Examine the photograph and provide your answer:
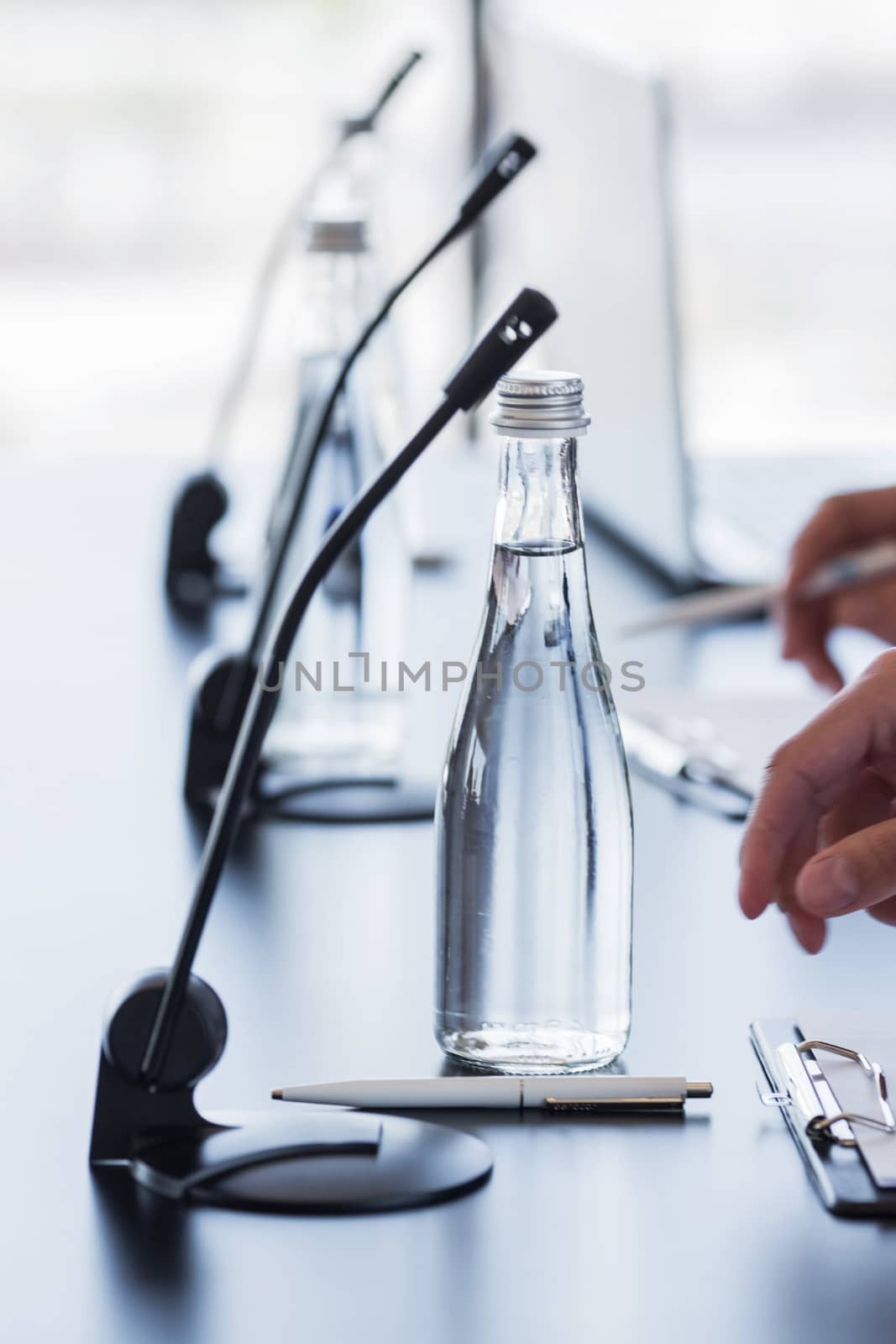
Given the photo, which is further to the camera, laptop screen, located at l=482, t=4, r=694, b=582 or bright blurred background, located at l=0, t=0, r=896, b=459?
bright blurred background, located at l=0, t=0, r=896, b=459

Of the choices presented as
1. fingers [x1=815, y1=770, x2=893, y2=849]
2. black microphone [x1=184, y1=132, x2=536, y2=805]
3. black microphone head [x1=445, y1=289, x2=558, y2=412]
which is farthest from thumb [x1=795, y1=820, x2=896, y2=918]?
black microphone [x1=184, y1=132, x2=536, y2=805]

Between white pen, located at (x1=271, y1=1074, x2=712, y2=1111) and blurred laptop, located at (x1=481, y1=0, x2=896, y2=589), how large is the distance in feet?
3.06

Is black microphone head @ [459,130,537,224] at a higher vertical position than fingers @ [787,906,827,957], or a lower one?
higher

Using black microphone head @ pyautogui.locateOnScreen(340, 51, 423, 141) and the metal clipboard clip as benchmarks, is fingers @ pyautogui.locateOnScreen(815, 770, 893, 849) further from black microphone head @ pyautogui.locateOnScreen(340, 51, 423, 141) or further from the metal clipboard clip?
black microphone head @ pyautogui.locateOnScreen(340, 51, 423, 141)

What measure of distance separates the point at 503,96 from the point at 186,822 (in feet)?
4.52

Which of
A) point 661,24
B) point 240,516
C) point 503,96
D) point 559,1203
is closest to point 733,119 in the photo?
point 661,24

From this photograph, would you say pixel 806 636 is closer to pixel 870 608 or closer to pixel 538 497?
pixel 870 608

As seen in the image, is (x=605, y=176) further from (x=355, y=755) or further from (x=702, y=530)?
(x=355, y=755)

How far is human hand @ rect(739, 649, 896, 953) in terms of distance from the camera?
27.3 inches

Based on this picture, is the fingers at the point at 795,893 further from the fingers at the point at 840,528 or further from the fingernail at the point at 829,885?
the fingers at the point at 840,528

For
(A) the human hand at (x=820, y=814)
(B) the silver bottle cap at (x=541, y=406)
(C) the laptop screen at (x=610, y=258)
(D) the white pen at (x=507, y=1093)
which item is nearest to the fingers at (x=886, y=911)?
(A) the human hand at (x=820, y=814)

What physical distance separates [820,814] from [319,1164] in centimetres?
27

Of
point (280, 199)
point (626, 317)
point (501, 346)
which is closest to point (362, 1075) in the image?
point (501, 346)

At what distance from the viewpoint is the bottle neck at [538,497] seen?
672 mm
